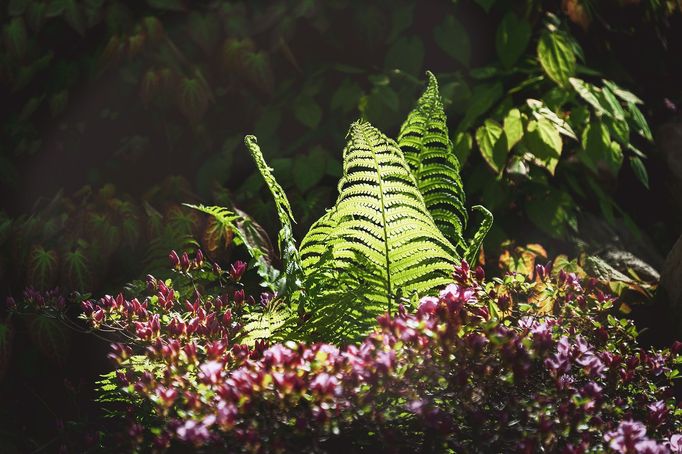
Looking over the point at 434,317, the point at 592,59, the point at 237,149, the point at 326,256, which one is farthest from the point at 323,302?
the point at 592,59

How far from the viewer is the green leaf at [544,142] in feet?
12.6

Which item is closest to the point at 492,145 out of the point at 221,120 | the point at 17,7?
the point at 221,120

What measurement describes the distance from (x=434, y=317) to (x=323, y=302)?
528mm

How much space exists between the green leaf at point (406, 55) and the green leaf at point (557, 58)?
21.4 inches

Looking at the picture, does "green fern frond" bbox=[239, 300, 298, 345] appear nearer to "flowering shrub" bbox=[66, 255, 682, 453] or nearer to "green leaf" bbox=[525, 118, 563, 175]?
"flowering shrub" bbox=[66, 255, 682, 453]

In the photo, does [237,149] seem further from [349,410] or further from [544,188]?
[349,410]

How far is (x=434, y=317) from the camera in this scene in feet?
7.20

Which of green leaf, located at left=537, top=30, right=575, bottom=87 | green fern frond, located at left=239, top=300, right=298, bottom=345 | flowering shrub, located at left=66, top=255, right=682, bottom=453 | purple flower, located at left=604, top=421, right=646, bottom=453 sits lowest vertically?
purple flower, located at left=604, top=421, right=646, bottom=453

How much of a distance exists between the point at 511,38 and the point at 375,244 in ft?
6.37

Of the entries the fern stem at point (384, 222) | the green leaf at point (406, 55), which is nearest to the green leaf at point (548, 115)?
the green leaf at point (406, 55)

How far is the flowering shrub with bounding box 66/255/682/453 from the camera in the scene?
1984mm

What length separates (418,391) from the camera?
209 cm

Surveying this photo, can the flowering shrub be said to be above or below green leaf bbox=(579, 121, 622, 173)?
below

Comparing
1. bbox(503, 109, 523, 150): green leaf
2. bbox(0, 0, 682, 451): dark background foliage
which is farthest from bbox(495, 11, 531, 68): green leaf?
bbox(503, 109, 523, 150): green leaf
